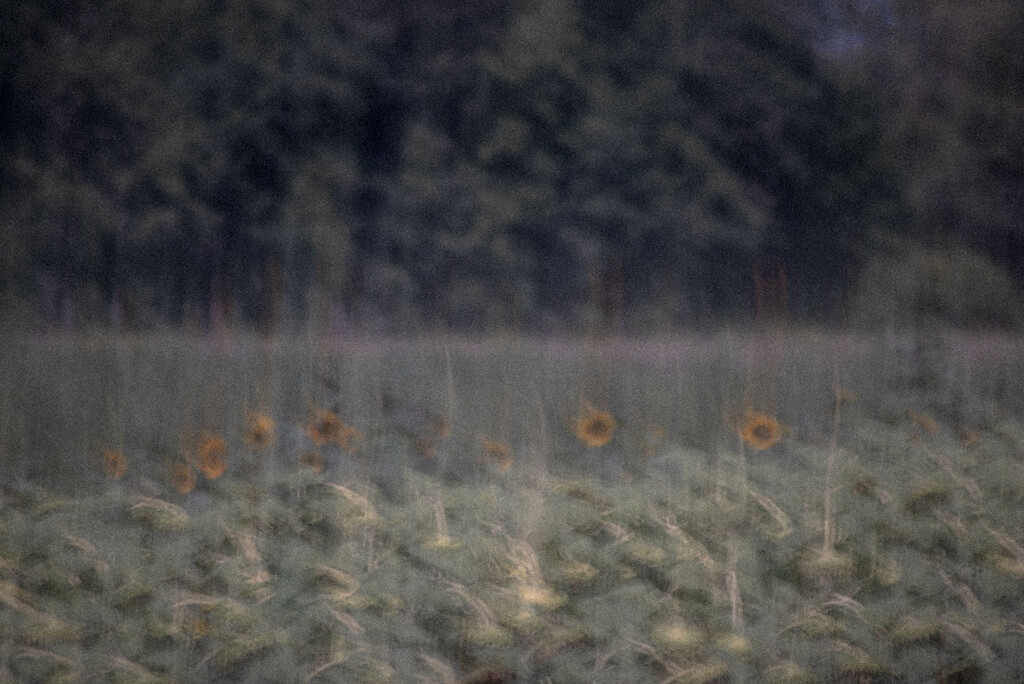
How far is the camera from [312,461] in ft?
10.0

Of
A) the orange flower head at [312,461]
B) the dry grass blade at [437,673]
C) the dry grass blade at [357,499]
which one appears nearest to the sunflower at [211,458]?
the orange flower head at [312,461]

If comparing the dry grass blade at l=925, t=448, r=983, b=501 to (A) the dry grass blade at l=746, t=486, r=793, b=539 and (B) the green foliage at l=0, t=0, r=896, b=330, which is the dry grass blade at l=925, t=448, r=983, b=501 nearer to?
(A) the dry grass blade at l=746, t=486, r=793, b=539

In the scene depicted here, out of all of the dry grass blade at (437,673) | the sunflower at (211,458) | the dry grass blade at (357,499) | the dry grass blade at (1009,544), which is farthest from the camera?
the sunflower at (211,458)

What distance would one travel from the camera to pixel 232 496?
2920mm

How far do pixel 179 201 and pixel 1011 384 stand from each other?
13.7 feet

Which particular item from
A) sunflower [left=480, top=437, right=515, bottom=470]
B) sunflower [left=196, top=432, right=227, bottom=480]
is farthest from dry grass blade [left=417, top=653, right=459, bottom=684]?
sunflower [left=196, top=432, right=227, bottom=480]

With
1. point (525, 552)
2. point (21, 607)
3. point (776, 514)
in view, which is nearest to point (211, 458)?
point (21, 607)

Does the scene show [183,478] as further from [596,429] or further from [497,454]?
[596,429]

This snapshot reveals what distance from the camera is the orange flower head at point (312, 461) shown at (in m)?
3.02

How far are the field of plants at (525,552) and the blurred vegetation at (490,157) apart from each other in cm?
210

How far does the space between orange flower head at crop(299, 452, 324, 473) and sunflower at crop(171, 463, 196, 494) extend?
0.32 meters

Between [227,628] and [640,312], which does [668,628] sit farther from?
[640,312]

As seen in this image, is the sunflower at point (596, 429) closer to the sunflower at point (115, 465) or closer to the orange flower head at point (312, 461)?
the orange flower head at point (312, 461)

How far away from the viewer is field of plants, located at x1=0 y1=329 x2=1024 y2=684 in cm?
232
